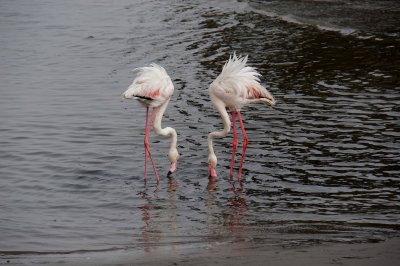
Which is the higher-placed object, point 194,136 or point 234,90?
point 234,90

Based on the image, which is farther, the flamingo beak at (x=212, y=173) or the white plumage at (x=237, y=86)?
the white plumage at (x=237, y=86)

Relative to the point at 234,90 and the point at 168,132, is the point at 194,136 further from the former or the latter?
the point at 234,90

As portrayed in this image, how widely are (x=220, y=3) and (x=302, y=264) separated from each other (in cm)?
1906

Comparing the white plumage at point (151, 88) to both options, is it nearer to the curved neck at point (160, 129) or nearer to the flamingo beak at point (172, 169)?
the curved neck at point (160, 129)

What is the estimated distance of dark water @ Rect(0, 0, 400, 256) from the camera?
26.6 ft

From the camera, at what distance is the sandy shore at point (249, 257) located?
20.9 feet

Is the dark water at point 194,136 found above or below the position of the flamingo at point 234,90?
below

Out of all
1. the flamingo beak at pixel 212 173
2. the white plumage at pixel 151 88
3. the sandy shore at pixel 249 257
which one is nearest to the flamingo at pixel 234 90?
the flamingo beak at pixel 212 173

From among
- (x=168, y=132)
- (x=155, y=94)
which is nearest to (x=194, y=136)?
(x=168, y=132)

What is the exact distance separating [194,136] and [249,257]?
542 centimetres

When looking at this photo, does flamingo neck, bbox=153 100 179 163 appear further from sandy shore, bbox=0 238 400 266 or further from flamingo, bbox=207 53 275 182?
sandy shore, bbox=0 238 400 266

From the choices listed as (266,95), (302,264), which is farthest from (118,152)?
(302,264)

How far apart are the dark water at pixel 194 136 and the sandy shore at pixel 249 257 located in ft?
0.99

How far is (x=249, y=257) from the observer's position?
21.6 feet
